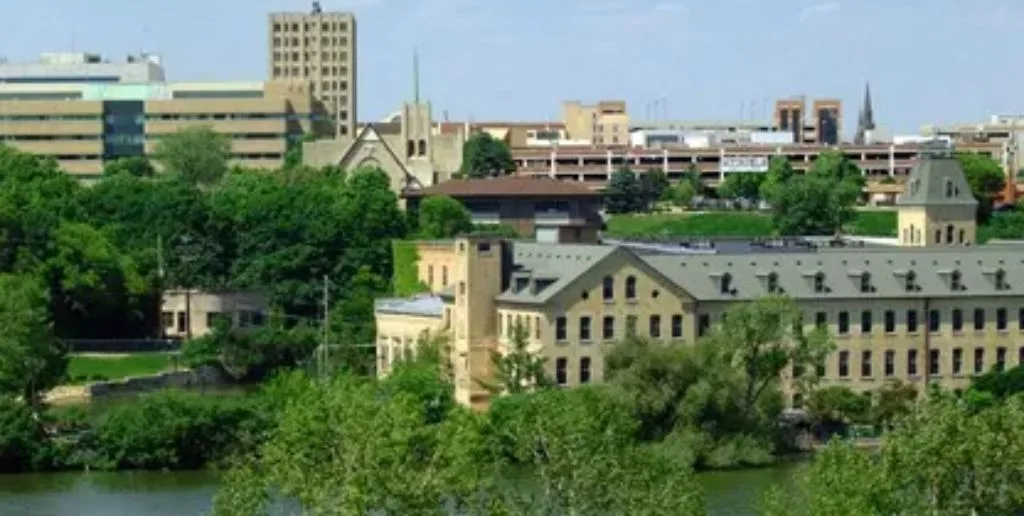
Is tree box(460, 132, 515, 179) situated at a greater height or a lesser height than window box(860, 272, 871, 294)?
greater

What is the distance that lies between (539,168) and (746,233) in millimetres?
39964

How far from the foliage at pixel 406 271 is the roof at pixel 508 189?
56.6ft

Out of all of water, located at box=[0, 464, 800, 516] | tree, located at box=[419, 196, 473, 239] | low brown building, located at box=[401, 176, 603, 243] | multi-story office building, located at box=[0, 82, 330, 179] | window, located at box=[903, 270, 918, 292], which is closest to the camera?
water, located at box=[0, 464, 800, 516]

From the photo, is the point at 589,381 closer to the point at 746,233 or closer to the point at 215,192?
the point at 215,192

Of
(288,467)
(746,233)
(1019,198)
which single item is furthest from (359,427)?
(1019,198)

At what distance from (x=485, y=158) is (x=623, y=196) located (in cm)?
1183

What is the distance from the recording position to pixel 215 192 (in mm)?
128000

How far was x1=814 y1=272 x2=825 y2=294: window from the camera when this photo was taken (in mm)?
78938

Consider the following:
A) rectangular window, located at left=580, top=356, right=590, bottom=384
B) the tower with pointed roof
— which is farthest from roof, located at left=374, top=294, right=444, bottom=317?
the tower with pointed roof

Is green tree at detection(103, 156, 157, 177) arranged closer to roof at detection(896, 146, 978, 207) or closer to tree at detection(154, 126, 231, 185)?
tree at detection(154, 126, 231, 185)

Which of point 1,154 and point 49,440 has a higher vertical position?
point 1,154

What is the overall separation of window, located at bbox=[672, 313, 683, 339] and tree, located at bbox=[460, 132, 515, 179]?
8050 centimetres

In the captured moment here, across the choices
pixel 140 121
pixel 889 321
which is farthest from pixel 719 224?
pixel 889 321

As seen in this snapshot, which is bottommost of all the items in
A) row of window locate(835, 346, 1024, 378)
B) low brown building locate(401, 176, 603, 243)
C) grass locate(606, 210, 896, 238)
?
row of window locate(835, 346, 1024, 378)
